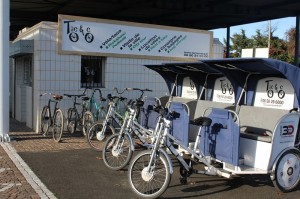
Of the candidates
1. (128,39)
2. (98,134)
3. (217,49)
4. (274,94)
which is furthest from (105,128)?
(217,49)

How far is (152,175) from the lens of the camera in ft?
18.1

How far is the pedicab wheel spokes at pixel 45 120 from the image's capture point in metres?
10.2

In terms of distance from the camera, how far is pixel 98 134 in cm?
821

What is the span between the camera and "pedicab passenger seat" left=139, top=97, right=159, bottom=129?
8.27m

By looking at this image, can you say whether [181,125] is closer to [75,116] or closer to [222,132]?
[222,132]

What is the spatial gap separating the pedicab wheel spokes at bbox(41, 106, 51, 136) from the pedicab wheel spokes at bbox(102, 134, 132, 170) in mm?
3496

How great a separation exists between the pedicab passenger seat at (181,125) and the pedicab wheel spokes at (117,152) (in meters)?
0.90

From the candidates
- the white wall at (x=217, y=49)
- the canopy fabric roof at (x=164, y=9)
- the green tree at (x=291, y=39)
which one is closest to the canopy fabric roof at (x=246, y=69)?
the white wall at (x=217, y=49)

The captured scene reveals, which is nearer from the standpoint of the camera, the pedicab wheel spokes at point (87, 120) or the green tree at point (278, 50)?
the pedicab wheel spokes at point (87, 120)

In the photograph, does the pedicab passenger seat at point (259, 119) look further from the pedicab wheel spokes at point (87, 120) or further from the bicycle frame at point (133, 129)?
the pedicab wheel spokes at point (87, 120)

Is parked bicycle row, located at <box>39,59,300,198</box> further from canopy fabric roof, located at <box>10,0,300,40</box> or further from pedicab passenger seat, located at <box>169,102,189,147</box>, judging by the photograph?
canopy fabric roof, located at <box>10,0,300,40</box>

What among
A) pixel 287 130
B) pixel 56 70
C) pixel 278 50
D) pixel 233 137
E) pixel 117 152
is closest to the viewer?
pixel 233 137

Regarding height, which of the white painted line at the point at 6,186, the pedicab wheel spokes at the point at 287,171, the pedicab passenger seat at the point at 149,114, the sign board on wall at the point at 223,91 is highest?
the sign board on wall at the point at 223,91

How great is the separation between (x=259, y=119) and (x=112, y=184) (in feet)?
9.04
